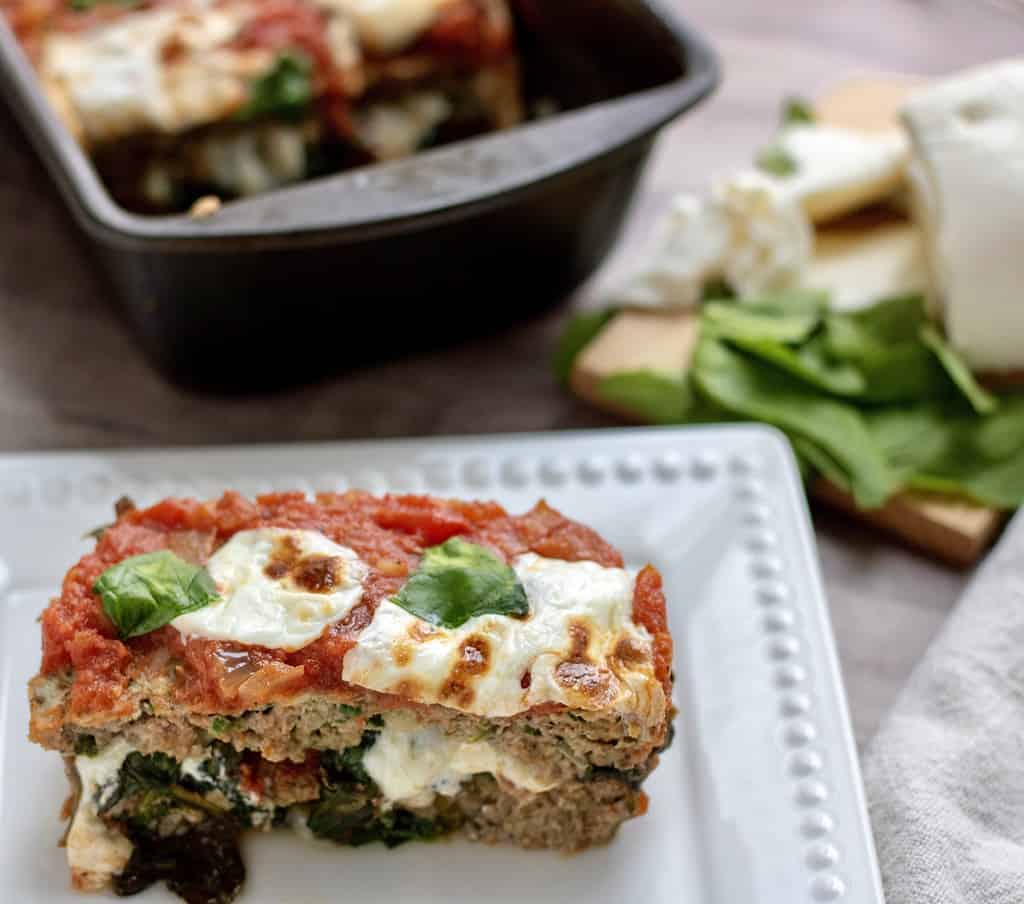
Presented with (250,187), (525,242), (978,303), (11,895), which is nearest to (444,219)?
(525,242)

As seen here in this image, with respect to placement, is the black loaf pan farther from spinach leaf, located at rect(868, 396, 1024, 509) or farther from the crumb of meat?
the crumb of meat

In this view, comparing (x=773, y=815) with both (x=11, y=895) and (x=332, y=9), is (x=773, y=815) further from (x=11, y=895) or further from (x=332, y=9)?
(x=332, y=9)

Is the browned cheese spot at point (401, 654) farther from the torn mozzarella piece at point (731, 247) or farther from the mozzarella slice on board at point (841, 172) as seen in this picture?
the mozzarella slice on board at point (841, 172)

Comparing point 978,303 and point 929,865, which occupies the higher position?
point 978,303

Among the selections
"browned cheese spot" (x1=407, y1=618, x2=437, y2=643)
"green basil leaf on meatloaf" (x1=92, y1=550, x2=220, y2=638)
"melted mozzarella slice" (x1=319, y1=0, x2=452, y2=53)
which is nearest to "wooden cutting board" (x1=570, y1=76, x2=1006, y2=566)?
"melted mozzarella slice" (x1=319, y1=0, x2=452, y2=53)

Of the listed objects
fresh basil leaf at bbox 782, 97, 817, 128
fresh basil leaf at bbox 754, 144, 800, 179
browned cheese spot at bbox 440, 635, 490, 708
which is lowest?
fresh basil leaf at bbox 782, 97, 817, 128

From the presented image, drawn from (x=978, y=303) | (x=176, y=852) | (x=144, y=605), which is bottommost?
(x=176, y=852)
